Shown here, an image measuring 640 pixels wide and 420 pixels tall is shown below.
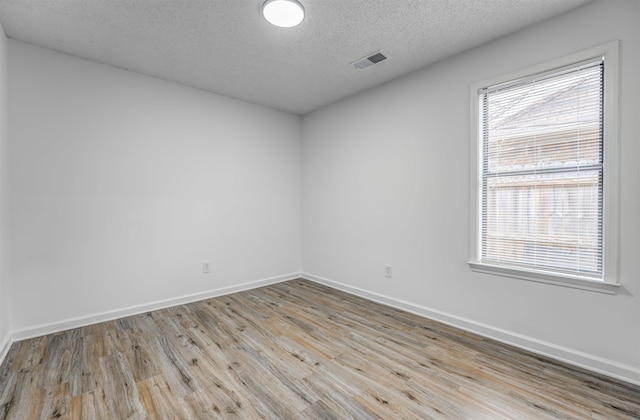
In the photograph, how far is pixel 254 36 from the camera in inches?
96.2

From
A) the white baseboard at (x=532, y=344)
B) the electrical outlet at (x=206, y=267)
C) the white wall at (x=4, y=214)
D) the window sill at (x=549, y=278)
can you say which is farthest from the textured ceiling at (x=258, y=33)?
the white baseboard at (x=532, y=344)

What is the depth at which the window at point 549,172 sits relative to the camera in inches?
77.8

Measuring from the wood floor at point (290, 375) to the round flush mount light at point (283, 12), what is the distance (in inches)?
102

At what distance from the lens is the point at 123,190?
119 inches

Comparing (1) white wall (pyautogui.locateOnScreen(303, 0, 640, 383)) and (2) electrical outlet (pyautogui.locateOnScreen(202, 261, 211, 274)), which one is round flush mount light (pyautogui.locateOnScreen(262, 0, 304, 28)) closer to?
(1) white wall (pyautogui.locateOnScreen(303, 0, 640, 383))

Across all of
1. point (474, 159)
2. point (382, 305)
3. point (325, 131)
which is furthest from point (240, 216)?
point (474, 159)

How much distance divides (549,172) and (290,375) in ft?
8.11

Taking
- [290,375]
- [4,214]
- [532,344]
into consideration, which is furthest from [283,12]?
[532,344]

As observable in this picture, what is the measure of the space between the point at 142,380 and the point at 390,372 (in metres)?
1.71

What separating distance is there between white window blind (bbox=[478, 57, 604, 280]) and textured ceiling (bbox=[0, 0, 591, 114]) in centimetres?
57

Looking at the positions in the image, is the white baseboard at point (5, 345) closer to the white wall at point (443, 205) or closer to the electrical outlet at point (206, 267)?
the electrical outlet at point (206, 267)

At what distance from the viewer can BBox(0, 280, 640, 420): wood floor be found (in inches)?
65.9

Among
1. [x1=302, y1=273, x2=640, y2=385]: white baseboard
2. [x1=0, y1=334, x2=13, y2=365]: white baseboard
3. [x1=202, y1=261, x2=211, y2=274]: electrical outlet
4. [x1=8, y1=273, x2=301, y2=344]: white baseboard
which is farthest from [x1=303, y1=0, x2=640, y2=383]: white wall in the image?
[x1=0, y1=334, x2=13, y2=365]: white baseboard

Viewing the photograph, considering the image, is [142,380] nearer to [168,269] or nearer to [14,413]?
[14,413]
